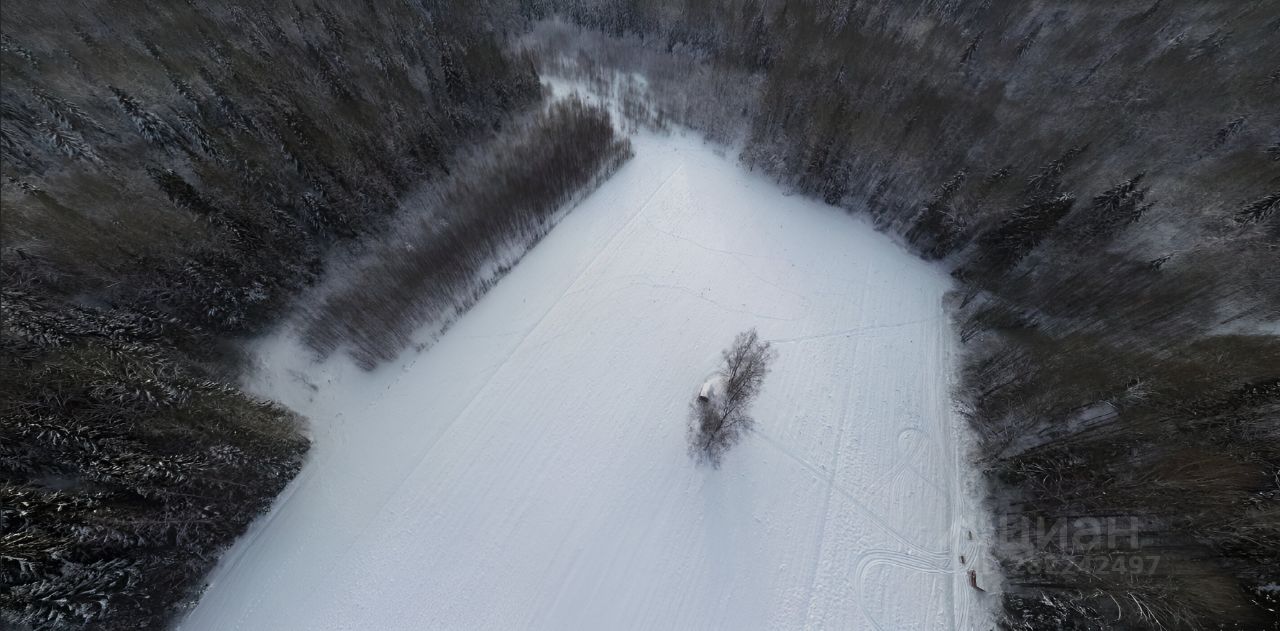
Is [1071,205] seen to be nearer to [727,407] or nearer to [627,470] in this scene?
[727,407]

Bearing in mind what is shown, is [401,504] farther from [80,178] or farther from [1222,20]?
[1222,20]

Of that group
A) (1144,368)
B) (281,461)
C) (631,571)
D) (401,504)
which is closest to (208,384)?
(281,461)

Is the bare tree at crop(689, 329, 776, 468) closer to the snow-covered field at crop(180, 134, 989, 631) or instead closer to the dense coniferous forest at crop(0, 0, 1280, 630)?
the snow-covered field at crop(180, 134, 989, 631)

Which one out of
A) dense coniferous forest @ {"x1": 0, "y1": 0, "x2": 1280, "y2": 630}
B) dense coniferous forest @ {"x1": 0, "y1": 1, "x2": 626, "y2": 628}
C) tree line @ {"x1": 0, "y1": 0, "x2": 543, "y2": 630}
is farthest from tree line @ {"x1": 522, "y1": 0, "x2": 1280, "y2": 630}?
tree line @ {"x1": 0, "y1": 0, "x2": 543, "y2": 630}

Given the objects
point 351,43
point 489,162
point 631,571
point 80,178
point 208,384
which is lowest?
point 208,384

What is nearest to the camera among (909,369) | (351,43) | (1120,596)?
(1120,596)

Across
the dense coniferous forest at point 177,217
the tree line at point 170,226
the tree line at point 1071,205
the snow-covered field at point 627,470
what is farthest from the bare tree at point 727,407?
the tree line at point 170,226
